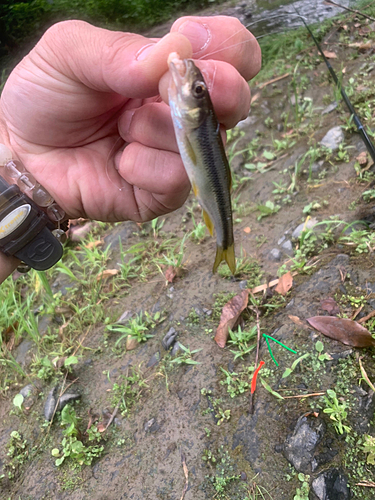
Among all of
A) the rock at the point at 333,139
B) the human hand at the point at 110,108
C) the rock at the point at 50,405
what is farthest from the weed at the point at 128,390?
the rock at the point at 333,139

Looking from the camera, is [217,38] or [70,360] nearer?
[217,38]

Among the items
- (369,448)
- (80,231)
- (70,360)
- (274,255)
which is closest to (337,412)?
(369,448)

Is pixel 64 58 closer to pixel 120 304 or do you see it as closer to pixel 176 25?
pixel 176 25

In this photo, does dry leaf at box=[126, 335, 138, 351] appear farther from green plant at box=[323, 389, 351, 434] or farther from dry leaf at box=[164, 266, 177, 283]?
green plant at box=[323, 389, 351, 434]

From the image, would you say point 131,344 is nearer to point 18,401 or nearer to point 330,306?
point 18,401

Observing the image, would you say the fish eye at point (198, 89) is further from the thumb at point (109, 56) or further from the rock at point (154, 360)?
the rock at point (154, 360)
